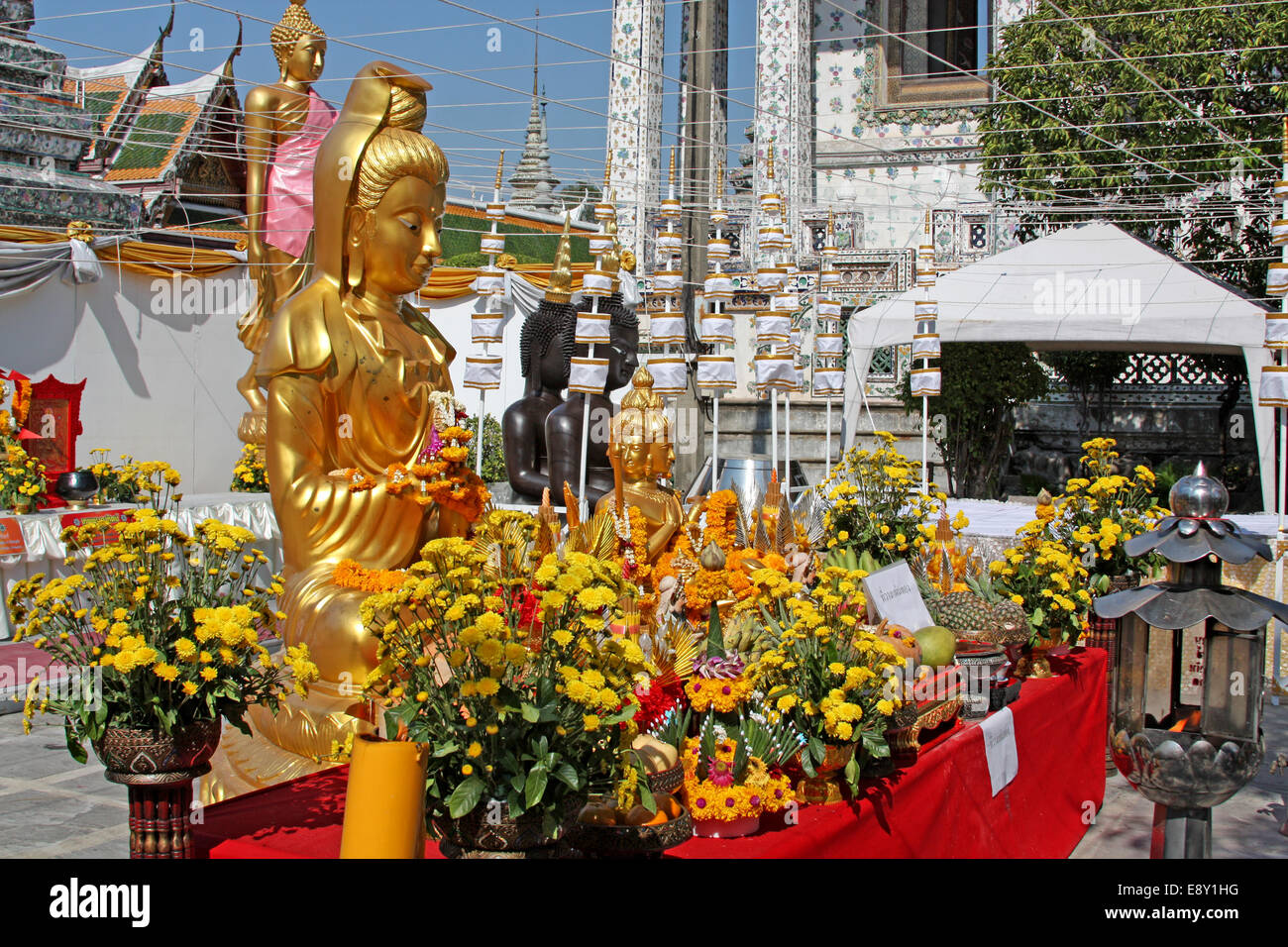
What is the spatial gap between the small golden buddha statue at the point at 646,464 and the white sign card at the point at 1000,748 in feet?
5.16

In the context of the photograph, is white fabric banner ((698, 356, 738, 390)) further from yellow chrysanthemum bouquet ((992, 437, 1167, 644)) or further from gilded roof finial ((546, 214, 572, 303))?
yellow chrysanthemum bouquet ((992, 437, 1167, 644))

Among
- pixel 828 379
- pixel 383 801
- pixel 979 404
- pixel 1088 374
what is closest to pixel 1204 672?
pixel 383 801

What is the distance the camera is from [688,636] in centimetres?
297

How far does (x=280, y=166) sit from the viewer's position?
8312mm

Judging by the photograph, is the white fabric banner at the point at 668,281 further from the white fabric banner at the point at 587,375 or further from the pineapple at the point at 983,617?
the pineapple at the point at 983,617

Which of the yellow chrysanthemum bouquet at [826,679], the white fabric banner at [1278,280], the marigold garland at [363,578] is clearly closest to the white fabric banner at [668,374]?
the marigold garland at [363,578]

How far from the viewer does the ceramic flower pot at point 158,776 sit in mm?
2178

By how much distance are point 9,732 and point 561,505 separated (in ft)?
11.9

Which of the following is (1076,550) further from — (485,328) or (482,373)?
(485,328)

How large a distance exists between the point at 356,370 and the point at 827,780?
206cm

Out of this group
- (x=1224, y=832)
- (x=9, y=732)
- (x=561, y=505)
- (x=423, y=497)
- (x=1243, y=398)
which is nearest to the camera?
(x=423, y=497)

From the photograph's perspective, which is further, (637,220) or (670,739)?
(637,220)
